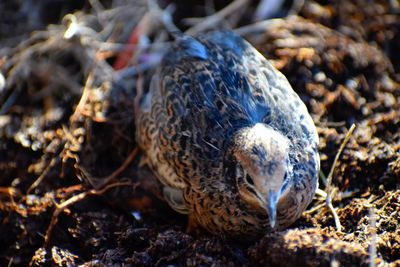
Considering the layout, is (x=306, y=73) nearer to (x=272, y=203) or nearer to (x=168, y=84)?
(x=168, y=84)

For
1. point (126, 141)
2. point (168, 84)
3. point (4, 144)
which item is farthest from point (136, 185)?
point (4, 144)

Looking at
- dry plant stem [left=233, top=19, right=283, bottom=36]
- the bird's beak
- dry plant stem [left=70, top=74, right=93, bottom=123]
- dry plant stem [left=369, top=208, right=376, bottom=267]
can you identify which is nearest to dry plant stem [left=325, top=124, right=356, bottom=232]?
dry plant stem [left=369, top=208, right=376, bottom=267]

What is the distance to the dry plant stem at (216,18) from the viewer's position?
5160mm

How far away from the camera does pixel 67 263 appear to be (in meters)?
3.76

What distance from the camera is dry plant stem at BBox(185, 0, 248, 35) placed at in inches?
203

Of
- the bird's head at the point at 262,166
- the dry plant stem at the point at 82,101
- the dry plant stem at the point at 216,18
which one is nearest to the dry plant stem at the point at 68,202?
the dry plant stem at the point at 82,101

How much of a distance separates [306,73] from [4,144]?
2.38 meters

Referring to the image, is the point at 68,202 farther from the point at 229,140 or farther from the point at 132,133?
the point at 229,140

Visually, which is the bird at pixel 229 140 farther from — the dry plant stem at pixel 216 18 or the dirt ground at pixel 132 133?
the dry plant stem at pixel 216 18

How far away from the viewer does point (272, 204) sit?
A: 312 cm

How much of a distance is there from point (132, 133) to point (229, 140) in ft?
4.11

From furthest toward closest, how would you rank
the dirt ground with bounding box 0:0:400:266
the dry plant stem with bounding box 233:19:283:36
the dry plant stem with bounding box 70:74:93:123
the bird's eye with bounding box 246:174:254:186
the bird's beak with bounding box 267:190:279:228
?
the dry plant stem with bounding box 233:19:283:36 < the dry plant stem with bounding box 70:74:93:123 < the dirt ground with bounding box 0:0:400:266 < the bird's eye with bounding box 246:174:254:186 < the bird's beak with bounding box 267:190:279:228

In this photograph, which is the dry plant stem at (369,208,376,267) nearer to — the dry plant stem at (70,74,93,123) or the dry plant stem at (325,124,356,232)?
the dry plant stem at (325,124,356,232)

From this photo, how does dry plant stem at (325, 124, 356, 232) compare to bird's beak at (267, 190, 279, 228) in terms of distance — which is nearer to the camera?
bird's beak at (267, 190, 279, 228)
